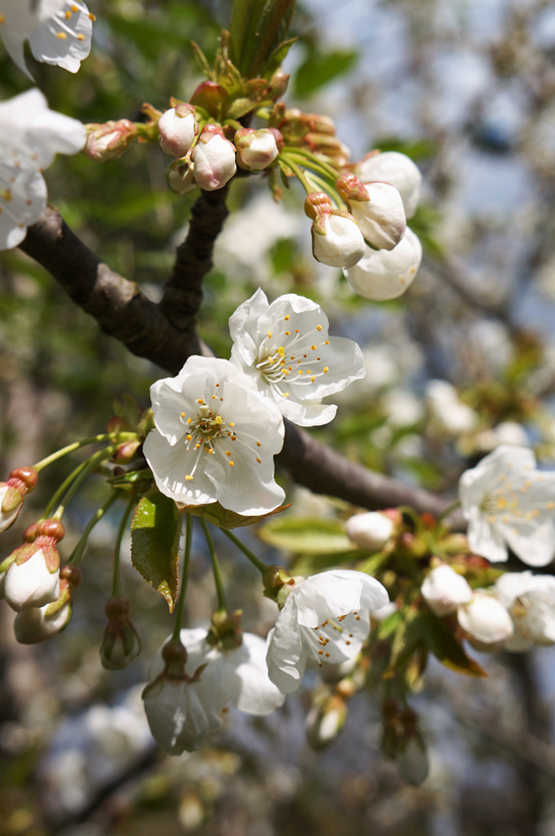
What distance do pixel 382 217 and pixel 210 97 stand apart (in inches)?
12.4

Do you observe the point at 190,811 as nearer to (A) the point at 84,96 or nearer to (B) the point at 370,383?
(B) the point at 370,383

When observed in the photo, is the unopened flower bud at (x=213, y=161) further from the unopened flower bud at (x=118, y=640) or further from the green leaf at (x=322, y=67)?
the green leaf at (x=322, y=67)

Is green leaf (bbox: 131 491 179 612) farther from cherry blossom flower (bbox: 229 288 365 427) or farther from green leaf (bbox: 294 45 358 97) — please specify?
green leaf (bbox: 294 45 358 97)

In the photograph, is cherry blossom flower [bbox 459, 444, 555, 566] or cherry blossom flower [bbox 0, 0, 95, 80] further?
cherry blossom flower [bbox 459, 444, 555, 566]

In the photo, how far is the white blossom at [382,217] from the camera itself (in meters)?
0.82

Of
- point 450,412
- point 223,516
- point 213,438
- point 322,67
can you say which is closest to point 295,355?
point 213,438

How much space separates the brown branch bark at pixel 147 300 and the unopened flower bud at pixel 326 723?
0.57 meters

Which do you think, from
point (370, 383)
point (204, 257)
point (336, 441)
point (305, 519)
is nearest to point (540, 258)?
point (370, 383)

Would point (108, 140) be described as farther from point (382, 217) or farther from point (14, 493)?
point (14, 493)

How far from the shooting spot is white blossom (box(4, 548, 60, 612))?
766mm

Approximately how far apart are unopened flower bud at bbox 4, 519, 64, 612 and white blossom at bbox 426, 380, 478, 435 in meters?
2.03

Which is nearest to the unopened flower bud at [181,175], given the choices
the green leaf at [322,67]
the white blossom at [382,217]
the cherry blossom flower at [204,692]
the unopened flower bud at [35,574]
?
the white blossom at [382,217]

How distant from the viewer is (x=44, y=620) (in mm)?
801

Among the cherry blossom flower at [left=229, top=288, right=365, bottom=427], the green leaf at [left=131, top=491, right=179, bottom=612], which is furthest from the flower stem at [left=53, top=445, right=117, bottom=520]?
the cherry blossom flower at [left=229, top=288, right=365, bottom=427]
